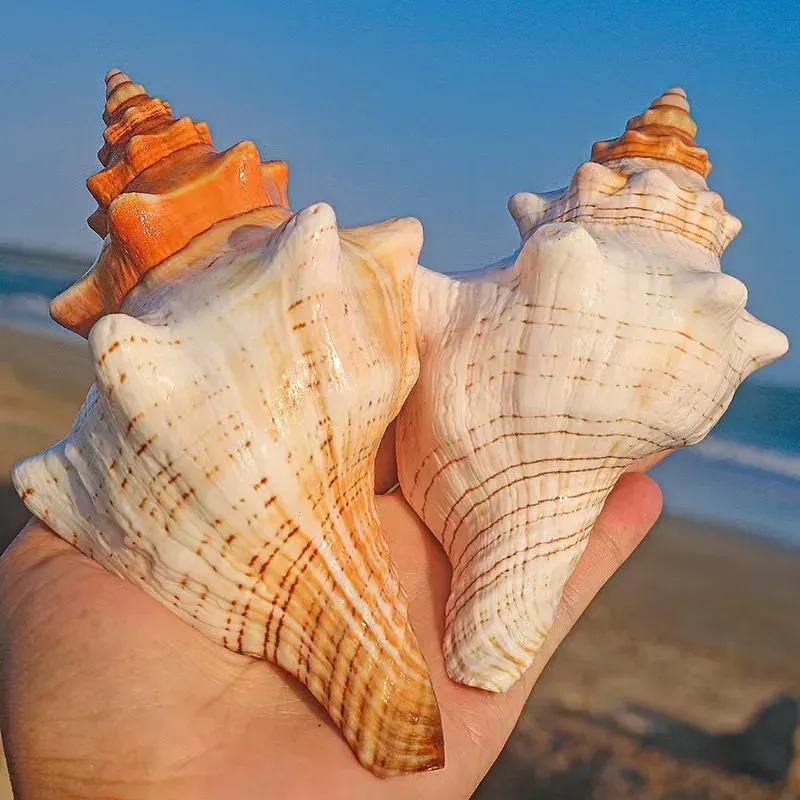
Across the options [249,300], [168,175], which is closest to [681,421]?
[249,300]

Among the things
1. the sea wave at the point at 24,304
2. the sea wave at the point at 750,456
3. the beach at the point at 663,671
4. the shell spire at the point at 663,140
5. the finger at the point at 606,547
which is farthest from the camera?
the sea wave at the point at 24,304

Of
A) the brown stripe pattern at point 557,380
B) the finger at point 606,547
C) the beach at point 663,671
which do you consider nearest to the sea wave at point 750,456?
the beach at point 663,671

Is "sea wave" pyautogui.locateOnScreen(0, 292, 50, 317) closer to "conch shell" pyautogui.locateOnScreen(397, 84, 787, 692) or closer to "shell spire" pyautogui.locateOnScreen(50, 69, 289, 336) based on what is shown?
"shell spire" pyautogui.locateOnScreen(50, 69, 289, 336)

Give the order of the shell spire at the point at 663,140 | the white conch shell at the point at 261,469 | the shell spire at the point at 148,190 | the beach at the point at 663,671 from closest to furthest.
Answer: the white conch shell at the point at 261,469 < the shell spire at the point at 148,190 < the shell spire at the point at 663,140 < the beach at the point at 663,671

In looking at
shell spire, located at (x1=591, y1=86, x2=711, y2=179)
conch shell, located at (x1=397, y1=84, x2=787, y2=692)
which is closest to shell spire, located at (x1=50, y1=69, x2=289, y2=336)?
conch shell, located at (x1=397, y1=84, x2=787, y2=692)

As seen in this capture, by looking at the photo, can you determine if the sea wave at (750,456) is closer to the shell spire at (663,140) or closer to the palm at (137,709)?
the shell spire at (663,140)

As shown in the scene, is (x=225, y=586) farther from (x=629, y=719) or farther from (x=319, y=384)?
(x=629, y=719)
